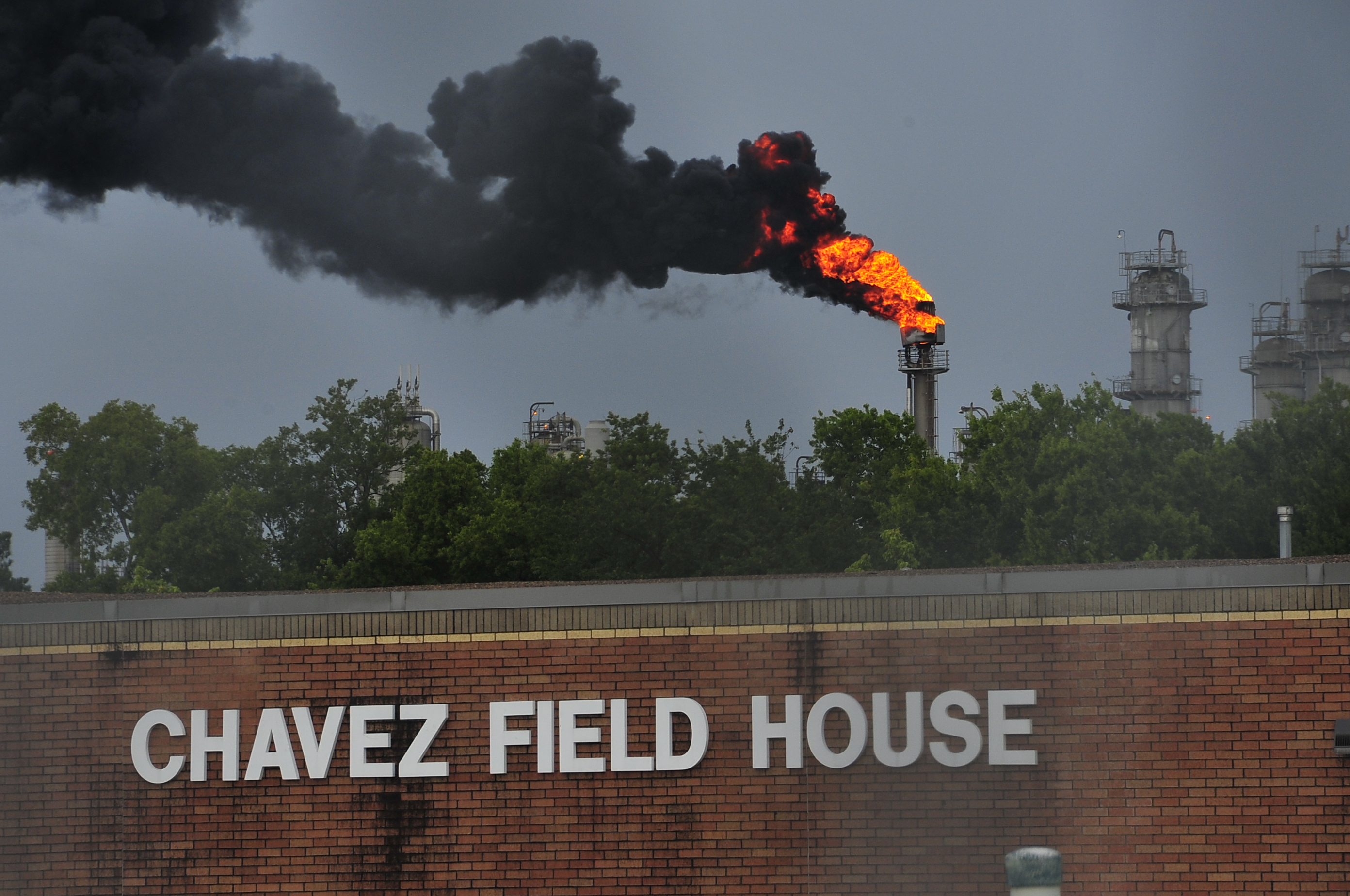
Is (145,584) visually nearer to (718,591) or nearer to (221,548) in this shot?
(221,548)

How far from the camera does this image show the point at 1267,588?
14836 mm

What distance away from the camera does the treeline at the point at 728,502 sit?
52.6 m

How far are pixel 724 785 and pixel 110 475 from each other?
2877 inches

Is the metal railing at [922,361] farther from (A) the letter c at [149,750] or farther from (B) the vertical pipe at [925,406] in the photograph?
(A) the letter c at [149,750]

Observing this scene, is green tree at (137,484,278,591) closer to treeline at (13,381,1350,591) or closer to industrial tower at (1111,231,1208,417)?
treeline at (13,381,1350,591)

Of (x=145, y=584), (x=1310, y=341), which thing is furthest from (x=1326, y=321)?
(x=145, y=584)

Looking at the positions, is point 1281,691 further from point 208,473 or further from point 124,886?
point 208,473

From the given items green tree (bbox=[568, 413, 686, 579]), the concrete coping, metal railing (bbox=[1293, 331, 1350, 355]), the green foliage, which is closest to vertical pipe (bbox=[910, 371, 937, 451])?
green tree (bbox=[568, 413, 686, 579])

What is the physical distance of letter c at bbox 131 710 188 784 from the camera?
1620 centimetres

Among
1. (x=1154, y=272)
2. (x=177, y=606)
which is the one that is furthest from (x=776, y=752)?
(x=1154, y=272)

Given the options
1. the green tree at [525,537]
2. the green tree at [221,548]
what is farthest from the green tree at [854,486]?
the green tree at [221,548]

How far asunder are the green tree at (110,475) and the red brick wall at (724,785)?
66730 millimetres

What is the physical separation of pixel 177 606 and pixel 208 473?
67.5 meters

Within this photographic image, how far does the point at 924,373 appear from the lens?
7338cm
